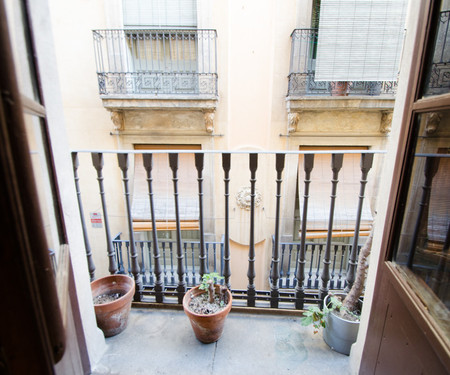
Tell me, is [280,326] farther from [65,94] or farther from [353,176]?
[65,94]

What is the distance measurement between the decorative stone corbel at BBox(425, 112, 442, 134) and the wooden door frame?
0.09 feet

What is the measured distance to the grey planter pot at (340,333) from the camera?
1.12 meters

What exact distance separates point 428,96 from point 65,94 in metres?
4.83

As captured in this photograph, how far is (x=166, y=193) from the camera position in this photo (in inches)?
157

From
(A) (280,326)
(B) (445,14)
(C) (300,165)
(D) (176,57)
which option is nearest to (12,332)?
(B) (445,14)

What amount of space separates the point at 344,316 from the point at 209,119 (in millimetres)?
3410

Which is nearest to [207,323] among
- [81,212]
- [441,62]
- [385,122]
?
[81,212]

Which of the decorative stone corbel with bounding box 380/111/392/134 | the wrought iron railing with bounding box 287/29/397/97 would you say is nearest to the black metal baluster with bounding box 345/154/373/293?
the wrought iron railing with bounding box 287/29/397/97

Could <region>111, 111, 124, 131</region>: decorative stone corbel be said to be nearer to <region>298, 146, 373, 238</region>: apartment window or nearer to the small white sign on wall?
the small white sign on wall

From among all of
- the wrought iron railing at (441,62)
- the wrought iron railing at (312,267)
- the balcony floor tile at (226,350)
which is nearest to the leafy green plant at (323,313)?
the balcony floor tile at (226,350)

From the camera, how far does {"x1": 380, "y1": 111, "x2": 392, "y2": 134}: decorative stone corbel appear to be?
401 cm

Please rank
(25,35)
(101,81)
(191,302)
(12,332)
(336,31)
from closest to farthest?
(12,332) < (25,35) < (191,302) < (336,31) < (101,81)

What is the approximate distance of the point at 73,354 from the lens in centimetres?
82

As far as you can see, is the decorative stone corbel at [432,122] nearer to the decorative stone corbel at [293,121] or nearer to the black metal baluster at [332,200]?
the black metal baluster at [332,200]
